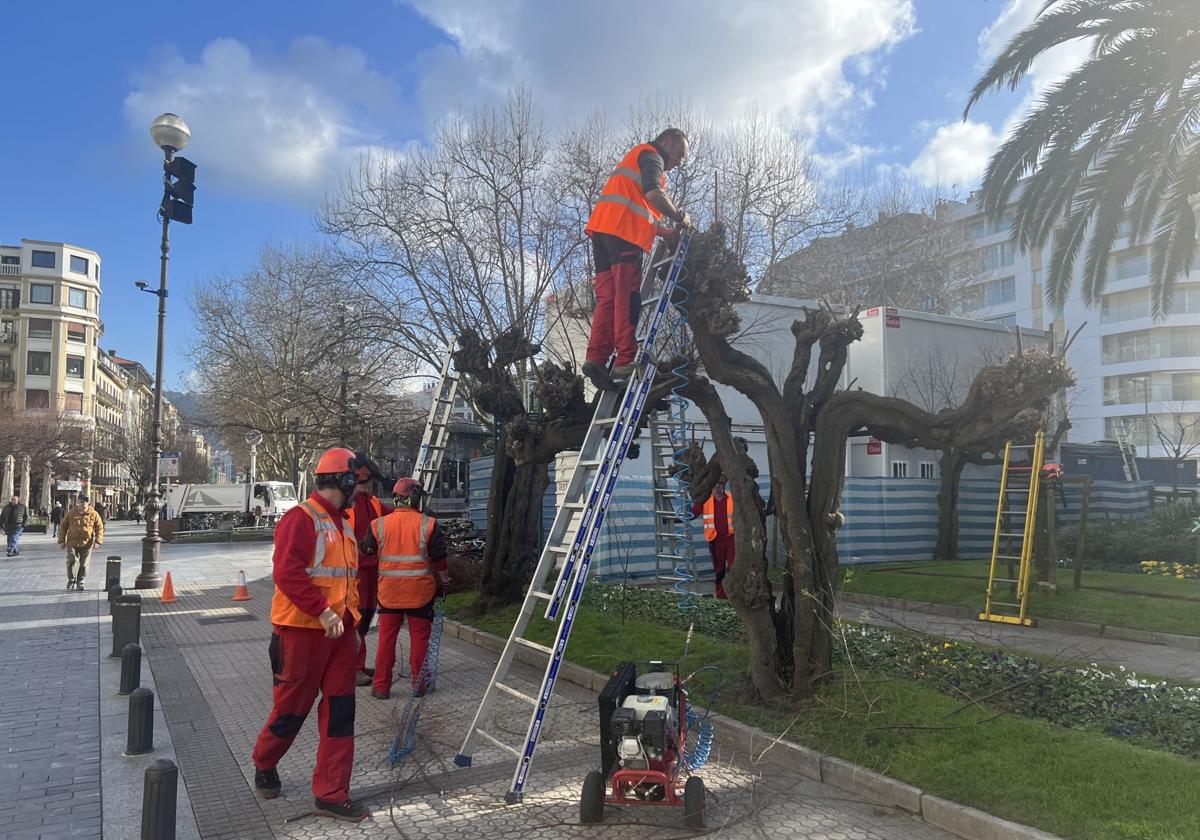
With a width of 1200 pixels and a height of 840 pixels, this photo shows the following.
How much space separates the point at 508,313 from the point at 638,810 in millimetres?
14879

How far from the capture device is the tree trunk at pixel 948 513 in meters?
18.5

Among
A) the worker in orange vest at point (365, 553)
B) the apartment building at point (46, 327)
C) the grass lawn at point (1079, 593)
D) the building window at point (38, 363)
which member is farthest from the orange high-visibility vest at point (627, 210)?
the building window at point (38, 363)

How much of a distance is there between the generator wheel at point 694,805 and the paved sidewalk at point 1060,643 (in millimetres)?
3441

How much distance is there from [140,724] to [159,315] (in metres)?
12.9

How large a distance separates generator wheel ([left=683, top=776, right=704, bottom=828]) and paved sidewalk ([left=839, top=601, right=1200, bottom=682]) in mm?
3441

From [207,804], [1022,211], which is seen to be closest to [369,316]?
[1022,211]

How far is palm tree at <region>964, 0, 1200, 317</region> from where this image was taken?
359 inches

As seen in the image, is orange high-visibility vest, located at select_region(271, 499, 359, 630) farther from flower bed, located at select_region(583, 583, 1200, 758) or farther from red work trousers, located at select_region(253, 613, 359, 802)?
flower bed, located at select_region(583, 583, 1200, 758)

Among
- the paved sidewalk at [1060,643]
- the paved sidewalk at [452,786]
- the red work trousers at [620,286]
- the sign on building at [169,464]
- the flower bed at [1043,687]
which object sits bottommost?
the paved sidewalk at [452,786]

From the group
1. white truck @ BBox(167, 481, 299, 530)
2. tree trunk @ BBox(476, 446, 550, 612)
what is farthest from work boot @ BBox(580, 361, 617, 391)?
white truck @ BBox(167, 481, 299, 530)

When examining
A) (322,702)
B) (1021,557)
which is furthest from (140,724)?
(1021,557)

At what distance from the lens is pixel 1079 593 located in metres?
12.2

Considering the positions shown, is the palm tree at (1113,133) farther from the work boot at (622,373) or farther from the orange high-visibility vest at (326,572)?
the orange high-visibility vest at (326,572)

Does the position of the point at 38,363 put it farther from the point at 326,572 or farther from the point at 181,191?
the point at 326,572
